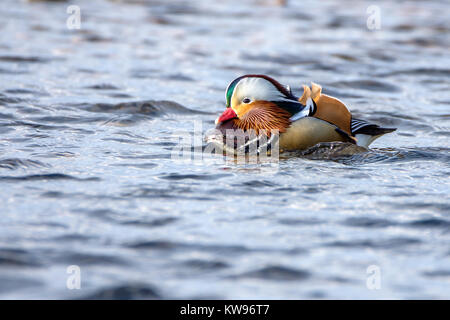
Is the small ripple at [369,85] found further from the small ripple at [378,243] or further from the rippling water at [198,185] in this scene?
the small ripple at [378,243]

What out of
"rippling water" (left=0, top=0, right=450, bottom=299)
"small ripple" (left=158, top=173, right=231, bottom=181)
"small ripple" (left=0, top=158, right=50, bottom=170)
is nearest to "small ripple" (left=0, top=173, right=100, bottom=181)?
"rippling water" (left=0, top=0, right=450, bottom=299)

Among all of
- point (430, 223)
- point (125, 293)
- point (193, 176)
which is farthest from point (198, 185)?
point (125, 293)

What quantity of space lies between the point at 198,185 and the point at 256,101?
1278mm

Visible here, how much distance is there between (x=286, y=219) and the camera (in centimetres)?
527

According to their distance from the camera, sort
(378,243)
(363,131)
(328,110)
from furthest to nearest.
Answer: (363,131) < (328,110) < (378,243)

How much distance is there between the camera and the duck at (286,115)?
6742 millimetres

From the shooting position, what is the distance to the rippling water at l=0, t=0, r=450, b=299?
4406 millimetres

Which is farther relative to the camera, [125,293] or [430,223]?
[430,223]

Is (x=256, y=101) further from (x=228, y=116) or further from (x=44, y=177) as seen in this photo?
(x=44, y=177)

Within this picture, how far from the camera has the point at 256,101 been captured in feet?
22.7

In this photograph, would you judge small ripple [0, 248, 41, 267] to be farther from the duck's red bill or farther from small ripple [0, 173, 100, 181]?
the duck's red bill

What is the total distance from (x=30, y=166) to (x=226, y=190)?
69.5 inches
